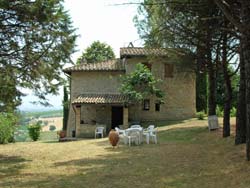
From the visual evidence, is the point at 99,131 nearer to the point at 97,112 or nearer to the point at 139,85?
the point at 97,112

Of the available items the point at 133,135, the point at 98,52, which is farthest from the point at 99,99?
the point at 98,52

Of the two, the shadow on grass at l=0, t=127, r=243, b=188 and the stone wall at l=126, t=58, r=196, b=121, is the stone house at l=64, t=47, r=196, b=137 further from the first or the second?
the shadow on grass at l=0, t=127, r=243, b=188

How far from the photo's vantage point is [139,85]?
103 ft

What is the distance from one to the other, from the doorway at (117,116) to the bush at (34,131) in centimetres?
645

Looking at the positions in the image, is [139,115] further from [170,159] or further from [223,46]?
[170,159]

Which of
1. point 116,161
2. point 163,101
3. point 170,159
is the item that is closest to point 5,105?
point 116,161

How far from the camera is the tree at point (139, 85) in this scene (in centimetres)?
3039

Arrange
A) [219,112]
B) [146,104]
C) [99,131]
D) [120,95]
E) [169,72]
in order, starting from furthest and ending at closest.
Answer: [219,112]
[169,72]
[146,104]
[120,95]
[99,131]

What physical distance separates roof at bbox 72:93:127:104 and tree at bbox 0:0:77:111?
15399 millimetres

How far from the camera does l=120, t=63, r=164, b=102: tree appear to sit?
3039 cm

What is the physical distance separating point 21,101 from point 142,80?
17.3 metres

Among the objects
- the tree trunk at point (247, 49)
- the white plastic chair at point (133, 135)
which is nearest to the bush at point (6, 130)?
the white plastic chair at point (133, 135)

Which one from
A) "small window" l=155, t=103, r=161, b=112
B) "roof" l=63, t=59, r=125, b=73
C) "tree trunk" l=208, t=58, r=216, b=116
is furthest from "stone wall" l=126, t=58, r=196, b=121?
"tree trunk" l=208, t=58, r=216, b=116

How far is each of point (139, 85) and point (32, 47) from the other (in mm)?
17988
